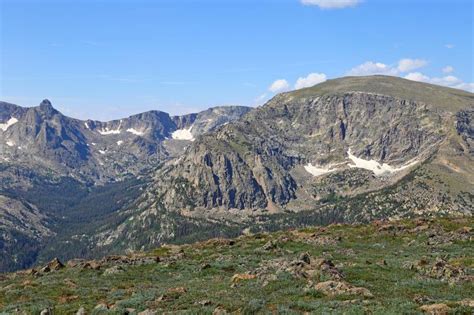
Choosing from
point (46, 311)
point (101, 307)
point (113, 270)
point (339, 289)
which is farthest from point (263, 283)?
point (113, 270)

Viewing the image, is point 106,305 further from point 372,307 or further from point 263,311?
point 372,307

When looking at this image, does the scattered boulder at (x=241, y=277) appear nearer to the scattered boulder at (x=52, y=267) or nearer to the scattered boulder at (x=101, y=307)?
the scattered boulder at (x=101, y=307)

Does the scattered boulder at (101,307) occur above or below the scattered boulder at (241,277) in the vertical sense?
above

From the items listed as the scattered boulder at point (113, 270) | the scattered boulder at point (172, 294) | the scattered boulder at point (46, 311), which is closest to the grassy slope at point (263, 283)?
the scattered boulder at point (172, 294)

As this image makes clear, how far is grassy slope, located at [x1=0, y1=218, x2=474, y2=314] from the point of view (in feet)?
103

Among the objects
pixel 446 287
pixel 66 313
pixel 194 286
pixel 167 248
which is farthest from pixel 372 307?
pixel 167 248

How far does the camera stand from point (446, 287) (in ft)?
119

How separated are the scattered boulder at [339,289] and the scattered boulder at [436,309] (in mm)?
4525

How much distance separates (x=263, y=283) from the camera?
128 ft

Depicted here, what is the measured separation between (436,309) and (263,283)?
14.5 m

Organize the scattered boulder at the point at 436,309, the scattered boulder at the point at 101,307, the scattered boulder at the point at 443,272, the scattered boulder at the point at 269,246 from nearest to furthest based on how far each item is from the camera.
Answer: the scattered boulder at the point at 436,309 < the scattered boulder at the point at 101,307 < the scattered boulder at the point at 443,272 < the scattered boulder at the point at 269,246

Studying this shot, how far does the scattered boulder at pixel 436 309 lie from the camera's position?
27.6m

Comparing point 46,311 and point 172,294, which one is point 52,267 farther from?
point 172,294

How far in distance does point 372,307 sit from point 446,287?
10.9 m
